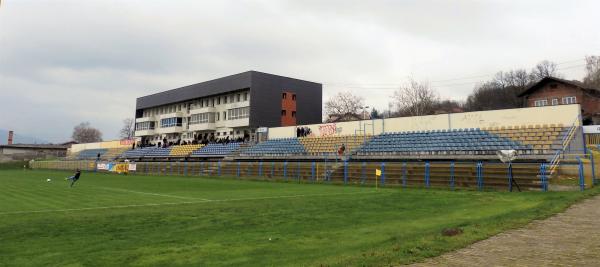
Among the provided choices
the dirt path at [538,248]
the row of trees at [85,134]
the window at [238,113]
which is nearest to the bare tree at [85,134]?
the row of trees at [85,134]

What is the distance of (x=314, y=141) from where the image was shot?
152 ft

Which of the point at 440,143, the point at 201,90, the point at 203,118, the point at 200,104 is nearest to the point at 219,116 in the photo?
the point at 203,118

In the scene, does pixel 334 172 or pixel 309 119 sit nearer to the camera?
pixel 334 172

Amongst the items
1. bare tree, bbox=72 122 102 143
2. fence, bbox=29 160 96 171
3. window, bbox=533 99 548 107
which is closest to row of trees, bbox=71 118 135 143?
bare tree, bbox=72 122 102 143

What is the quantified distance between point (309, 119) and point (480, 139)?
36.8 meters

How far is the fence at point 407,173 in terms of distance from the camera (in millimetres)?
23422

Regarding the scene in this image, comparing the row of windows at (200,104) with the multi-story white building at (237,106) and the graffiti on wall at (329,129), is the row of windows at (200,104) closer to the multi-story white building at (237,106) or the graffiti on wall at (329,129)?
the multi-story white building at (237,106)

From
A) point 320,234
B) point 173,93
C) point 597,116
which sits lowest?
point 320,234

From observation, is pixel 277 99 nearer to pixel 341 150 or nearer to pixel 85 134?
pixel 341 150

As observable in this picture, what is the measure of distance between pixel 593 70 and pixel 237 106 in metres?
49.8

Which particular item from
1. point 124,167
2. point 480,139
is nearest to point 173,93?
point 124,167

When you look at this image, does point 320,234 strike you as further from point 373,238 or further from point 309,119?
point 309,119

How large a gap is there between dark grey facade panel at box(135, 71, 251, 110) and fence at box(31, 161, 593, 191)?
19.9 metres

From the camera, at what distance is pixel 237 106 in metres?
63.8
